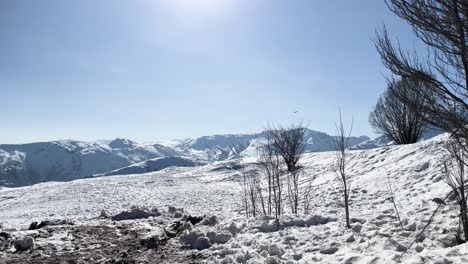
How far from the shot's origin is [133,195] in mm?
25312

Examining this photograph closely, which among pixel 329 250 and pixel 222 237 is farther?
pixel 222 237

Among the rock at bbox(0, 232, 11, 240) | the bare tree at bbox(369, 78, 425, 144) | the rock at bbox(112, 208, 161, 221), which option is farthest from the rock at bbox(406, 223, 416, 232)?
the bare tree at bbox(369, 78, 425, 144)

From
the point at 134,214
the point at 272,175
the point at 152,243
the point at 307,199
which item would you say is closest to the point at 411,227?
the point at 152,243

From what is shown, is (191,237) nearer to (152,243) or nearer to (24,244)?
(152,243)

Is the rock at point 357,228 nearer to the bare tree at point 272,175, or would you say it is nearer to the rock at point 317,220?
the rock at point 317,220

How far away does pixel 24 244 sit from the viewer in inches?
281

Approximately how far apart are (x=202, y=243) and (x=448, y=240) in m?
4.47

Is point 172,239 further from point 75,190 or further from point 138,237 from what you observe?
point 75,190

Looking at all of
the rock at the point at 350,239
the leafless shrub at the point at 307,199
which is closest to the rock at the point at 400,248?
the rock at the point at 350,239

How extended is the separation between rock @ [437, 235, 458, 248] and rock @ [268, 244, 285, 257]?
2.44 meters

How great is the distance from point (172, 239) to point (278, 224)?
258 cm

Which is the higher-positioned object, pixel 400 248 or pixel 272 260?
pixel 400 248

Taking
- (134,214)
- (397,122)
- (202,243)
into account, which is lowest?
(134,214)

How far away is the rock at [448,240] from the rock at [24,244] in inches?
310
